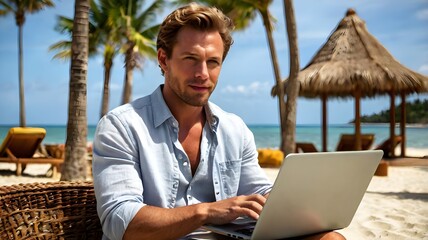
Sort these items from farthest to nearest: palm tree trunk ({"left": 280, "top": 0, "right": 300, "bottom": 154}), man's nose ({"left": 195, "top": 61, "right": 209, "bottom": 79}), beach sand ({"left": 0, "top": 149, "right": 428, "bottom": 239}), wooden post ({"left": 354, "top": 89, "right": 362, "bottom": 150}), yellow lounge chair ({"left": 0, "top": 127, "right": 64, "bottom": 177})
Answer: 1. wooden post ({"left": 354, "top": 89, "right": 362, "bottom": 150})
2. palm tree trunk ({"left": 280, "top": 0, "right": 300, "bottom": 154})
3. yellow lounge chair ({"left": 0, "top": 127, "right": 64, "bottom": 177})
4. beach sand ({"left": 0, "top": 149, "right": 428, "bottom": 239})
5. man's nose ({"left": 195, "top": 61, "right": 209, "bottom": 79})

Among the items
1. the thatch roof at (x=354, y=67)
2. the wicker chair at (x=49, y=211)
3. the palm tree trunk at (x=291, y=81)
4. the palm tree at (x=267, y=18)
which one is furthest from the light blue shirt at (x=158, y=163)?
the thatch roof at (x=354, y=67)

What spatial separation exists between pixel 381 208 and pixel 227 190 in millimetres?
4147

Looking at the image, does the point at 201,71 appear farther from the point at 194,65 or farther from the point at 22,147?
the point at 22,147

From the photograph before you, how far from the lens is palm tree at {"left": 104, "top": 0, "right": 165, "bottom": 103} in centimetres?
1855

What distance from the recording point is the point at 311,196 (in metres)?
1.50

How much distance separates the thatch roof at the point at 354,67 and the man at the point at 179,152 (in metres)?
10.4

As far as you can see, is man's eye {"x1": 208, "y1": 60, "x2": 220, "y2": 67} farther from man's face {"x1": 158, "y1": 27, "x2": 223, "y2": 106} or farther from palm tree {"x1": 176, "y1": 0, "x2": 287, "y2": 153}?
palm tree {"x1": 176, "y1": 0, "x2": 287, "y2": 153}

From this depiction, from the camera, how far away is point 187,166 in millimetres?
1806

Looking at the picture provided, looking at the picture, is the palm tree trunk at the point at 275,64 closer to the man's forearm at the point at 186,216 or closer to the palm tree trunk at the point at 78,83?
the palm tree trunk at the point at 78,83

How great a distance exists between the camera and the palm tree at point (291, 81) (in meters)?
11.0

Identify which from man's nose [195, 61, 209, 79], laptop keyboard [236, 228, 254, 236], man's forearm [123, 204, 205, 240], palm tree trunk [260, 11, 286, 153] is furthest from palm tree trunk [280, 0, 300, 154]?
man's forearm [123, 204, 205, 240]

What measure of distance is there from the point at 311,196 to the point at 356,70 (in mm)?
11293

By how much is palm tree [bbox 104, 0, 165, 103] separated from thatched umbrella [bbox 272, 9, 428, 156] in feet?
21.7

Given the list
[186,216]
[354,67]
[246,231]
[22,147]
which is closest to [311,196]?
[246,231]
